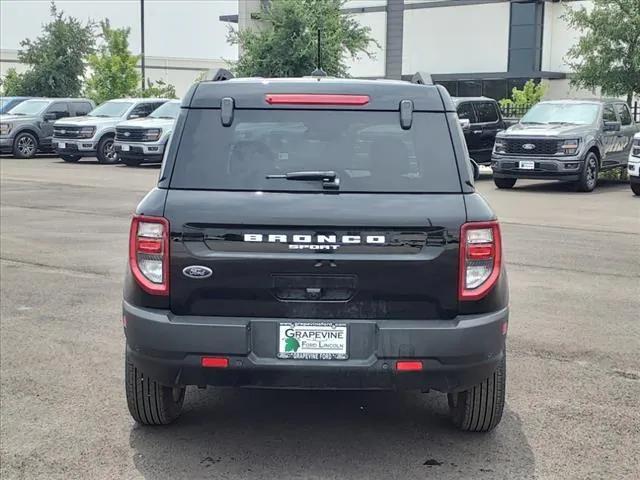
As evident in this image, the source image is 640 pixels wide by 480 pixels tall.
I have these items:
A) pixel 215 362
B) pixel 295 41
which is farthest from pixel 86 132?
pixel 215 362

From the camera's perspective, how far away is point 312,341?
3.99m

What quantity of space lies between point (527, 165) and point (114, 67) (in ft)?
77.4

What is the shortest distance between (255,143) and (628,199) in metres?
13.9

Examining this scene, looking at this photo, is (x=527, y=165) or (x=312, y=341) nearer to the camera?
(x=312, y=341)

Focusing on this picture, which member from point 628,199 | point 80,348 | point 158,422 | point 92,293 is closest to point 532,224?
point 628,199

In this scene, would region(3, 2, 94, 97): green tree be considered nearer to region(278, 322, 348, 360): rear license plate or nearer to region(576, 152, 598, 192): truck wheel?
region(576, 152, 598, 192): truck wheel

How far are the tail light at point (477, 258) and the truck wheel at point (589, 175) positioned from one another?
1416 cm

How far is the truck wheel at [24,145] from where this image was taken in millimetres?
28031

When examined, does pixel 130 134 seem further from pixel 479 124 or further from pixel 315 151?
pixel 315 151

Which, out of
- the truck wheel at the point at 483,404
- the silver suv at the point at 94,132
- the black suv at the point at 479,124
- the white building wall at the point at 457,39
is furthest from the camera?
the white building wall at the point at 457,39

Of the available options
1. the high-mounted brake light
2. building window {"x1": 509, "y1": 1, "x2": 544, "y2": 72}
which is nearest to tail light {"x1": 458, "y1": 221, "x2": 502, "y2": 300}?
the high-mounted brake light

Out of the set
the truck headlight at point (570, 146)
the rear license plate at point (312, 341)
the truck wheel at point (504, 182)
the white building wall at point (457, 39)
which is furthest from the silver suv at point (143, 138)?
the white building wall at point (457, 39)

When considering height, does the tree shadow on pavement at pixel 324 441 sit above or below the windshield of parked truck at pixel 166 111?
below

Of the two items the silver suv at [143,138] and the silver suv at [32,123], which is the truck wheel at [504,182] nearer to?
the silver suv at [143,138]
